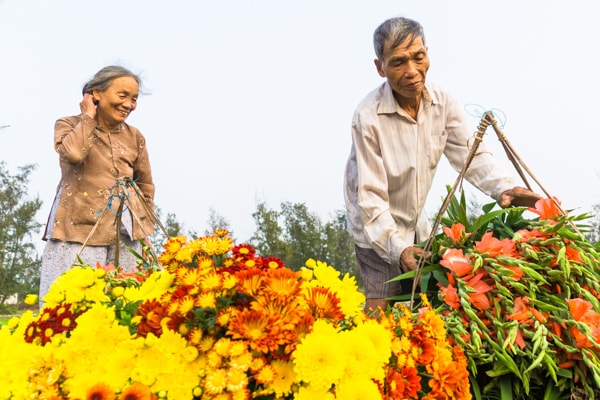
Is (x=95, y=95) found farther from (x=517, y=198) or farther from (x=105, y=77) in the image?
(x=517, y=198)

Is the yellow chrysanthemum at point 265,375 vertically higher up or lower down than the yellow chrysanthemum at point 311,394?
higher up

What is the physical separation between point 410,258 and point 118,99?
2.22 m

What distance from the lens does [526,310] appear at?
71.8 inches

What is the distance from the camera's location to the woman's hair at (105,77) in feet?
12.0

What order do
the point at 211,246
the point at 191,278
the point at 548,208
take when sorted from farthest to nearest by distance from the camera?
the point at 548,208, the point at 211,246, the point at 191,278

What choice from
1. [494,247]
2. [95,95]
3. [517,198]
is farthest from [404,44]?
[95,95]

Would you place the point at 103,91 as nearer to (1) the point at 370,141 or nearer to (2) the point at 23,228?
(1) the point at 370,141

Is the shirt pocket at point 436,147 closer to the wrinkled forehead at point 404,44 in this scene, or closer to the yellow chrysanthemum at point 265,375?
the wrinkled forehead at point 404,44

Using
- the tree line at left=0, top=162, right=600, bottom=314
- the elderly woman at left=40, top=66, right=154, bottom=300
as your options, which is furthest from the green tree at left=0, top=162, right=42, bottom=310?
the elderly woman at left=40, top=66, right=154, bottom=300

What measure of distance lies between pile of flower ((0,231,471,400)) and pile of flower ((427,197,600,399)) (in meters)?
0.15

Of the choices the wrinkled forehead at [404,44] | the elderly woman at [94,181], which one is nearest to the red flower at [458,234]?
the wrinkled forehead at [404,44]

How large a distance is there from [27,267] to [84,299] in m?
19.4

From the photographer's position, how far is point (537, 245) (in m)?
1.99

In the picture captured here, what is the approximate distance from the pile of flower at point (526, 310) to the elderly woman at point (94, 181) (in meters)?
2.08
